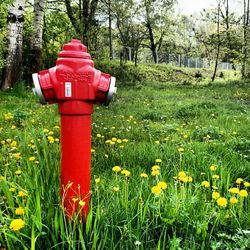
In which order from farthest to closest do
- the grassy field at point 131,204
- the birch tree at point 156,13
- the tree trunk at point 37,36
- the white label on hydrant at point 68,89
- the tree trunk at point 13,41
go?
the birch tree at point 156,13 → the tree trunk at point 37,36 → the tree trunk at point 13,41 → the white label on hydrant at point 68,89 → the grassy field at point 131,204

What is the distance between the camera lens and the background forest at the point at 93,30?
35.1ft

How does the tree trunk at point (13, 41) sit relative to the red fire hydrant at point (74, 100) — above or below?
above

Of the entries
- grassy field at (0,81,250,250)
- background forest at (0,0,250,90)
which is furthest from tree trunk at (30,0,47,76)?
grassy field at (0,81,250,250)

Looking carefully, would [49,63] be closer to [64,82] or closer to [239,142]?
[239,142]

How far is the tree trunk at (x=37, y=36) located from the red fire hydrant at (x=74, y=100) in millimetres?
10700

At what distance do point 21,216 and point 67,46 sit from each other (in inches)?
40.0

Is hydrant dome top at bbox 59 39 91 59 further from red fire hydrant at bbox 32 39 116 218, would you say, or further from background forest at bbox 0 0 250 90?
background forest at bbox 0 0 250 90

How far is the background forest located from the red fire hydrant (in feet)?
18.3

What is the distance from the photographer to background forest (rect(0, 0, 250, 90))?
10703 millimetres

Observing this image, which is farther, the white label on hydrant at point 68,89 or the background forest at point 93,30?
the background forest at point 93,30

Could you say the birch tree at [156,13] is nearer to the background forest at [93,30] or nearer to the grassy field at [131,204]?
the background forest at [93,30]

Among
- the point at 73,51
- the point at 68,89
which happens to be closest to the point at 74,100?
the point at 68,89

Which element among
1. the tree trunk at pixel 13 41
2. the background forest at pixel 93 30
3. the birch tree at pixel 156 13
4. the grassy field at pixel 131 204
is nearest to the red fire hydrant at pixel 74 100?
the grassy field at pixel 131 204

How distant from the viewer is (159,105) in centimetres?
1026
